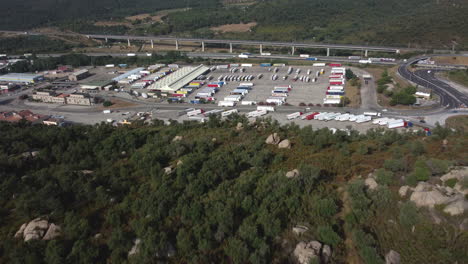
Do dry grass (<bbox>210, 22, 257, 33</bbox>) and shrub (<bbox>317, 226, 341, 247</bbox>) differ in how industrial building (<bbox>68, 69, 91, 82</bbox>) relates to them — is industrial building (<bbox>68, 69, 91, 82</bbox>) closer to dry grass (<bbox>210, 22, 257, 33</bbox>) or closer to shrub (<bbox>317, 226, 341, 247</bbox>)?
dry grass (<bbox>210, 22, 257, 33</bbox>)

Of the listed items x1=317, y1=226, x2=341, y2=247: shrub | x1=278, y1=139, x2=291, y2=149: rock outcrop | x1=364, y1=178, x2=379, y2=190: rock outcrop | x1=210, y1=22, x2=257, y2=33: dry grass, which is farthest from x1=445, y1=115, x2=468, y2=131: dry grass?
x1=210, y1=22, x2=257, y2=33: dry grass

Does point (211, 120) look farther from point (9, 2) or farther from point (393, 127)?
point (9, 2)

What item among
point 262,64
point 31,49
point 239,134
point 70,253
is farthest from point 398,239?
point 31,49

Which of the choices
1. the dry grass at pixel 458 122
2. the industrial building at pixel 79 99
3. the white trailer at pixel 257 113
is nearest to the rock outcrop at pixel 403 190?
the dry grass at pixel 458 122

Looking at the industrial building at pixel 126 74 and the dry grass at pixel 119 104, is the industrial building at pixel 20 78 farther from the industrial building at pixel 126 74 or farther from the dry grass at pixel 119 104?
the dry grass at pixel 119 104

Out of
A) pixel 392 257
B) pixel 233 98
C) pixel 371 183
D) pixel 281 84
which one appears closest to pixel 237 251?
pixel 392 257

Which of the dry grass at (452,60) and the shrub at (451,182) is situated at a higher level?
the dry grass at (452,60)
